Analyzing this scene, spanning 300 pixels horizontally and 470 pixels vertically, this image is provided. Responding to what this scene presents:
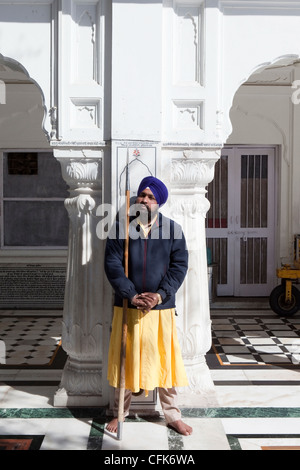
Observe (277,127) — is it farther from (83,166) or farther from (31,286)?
(83,166)

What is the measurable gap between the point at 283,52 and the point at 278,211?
425 cm

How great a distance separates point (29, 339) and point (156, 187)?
3100 mm

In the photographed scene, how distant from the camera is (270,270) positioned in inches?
321

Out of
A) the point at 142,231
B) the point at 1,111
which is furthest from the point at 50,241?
Result: the point at 142,231

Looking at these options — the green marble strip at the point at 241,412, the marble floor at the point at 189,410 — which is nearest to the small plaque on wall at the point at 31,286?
the marble floor at the point at 189,410

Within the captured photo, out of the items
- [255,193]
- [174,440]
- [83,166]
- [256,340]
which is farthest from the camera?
[255,193]

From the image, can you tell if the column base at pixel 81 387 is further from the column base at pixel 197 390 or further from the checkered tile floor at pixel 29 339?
the checkered tile floor at pixel 29 339

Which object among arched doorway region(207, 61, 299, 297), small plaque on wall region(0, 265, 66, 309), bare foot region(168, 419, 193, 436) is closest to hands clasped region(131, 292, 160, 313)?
bare foot region(168, 419, 193, 436)

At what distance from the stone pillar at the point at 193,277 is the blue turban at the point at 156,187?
0.34 meters

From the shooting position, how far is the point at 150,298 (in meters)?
3.50

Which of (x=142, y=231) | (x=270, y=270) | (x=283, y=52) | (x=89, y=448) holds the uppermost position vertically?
(x=283, y=52)

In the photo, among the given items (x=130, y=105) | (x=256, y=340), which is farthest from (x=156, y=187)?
(x=256, y=340)

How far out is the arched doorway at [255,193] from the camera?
780 cm
